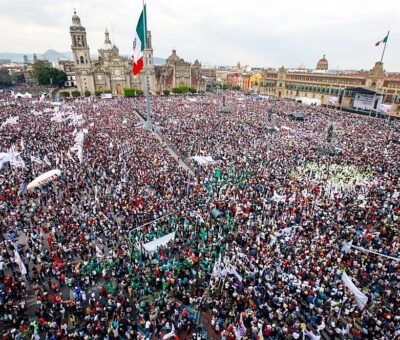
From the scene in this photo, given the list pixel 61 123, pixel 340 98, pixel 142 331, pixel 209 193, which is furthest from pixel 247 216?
pixel 340 98

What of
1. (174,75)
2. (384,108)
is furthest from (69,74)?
(384,108)

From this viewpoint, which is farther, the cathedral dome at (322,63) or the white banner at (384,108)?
the cathedral dome at (322,63)

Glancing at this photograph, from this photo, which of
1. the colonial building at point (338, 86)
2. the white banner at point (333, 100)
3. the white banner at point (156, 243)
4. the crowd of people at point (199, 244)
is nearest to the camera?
the crowd of people at point (199, 244)

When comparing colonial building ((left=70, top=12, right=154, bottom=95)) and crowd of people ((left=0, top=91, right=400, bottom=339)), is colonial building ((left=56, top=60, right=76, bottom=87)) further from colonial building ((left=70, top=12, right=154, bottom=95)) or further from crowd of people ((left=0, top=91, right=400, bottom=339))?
crowd of people ((left=0, top=91, right=400, bottom=339))

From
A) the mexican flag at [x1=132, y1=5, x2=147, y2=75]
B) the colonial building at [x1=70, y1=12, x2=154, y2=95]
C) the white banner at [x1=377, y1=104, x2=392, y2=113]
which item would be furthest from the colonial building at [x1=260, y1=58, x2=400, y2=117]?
the mexican flag at [x1=132, y1=5, x2=147, y2=75]

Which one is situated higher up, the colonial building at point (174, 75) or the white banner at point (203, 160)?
the colonial building at point (174, 75)

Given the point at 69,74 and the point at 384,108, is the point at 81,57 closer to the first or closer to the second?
the point at 69,74

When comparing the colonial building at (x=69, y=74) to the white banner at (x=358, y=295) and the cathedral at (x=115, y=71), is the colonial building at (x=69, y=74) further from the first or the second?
the white banner at (x=358, y=295)

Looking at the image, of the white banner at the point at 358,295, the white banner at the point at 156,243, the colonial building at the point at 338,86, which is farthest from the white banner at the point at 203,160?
the colonial building at the point at 338,86
